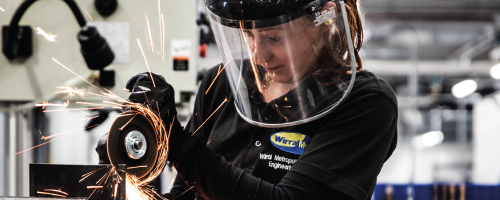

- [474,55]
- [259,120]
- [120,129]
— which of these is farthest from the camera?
[474,55]

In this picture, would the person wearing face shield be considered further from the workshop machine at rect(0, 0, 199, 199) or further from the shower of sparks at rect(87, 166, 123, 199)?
the workshop machine at rect(0, 0, 199, 199)

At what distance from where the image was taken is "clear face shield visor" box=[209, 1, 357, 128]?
95cm

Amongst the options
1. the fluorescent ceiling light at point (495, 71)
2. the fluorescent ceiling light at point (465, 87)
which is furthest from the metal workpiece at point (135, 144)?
the fluorescent ceiling light at point (465, 87)

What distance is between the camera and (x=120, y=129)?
83 cm

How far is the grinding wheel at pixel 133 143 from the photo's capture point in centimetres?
82

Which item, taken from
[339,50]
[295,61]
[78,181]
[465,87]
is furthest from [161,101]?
[465,87]

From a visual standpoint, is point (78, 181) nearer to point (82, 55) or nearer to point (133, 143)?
point (133, 143)

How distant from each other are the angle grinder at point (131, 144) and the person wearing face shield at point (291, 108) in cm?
5

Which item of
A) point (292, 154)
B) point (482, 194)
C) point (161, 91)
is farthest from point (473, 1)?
point (161, 91)

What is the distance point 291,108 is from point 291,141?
109 mm

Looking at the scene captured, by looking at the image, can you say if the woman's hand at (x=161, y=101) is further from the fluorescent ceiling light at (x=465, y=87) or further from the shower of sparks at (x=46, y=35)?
the fluorescent ceiling light at (x=465, y=87)

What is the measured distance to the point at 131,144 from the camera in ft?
2.82

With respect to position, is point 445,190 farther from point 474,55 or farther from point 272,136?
point 474,55

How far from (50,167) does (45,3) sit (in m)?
1.29
